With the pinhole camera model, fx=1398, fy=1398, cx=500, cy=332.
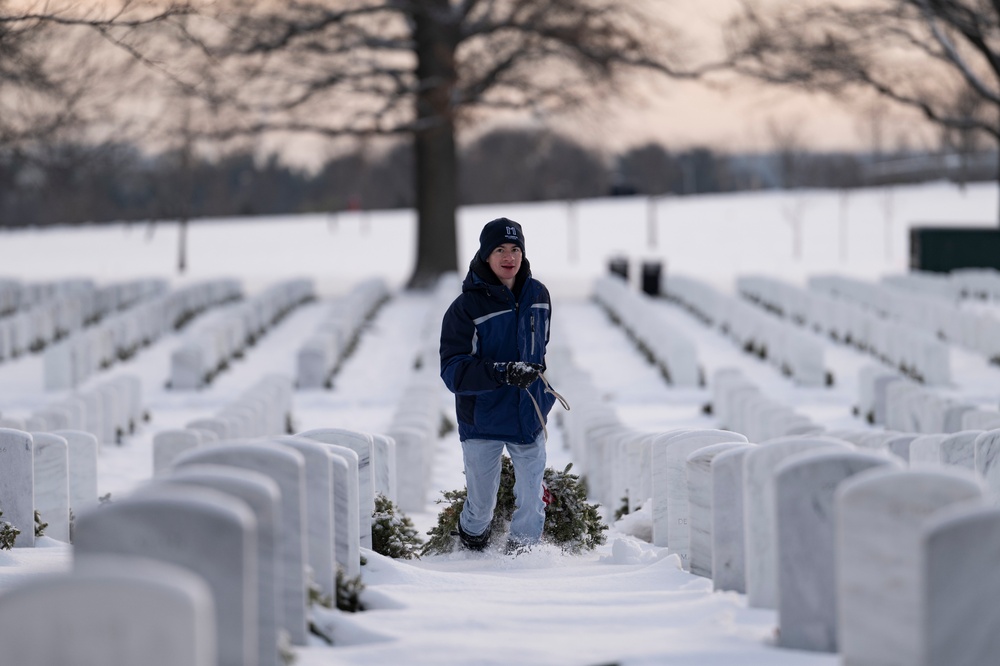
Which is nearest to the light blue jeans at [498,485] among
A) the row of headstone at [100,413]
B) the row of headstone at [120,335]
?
the row of headstone at [100,413]

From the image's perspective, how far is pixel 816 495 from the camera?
403cm

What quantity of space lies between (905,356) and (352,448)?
11376 mm

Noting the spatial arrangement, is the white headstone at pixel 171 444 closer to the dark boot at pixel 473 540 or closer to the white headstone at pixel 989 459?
the dark boot at pixel 473 540

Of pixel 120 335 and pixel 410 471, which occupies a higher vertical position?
pixel 120 335

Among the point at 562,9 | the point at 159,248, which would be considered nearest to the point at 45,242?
the point at 159,248

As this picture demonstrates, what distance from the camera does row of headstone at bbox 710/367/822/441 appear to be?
9.79 meters

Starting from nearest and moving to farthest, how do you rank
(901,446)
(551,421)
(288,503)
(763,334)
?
(288,503), (901,446), (551,421), (763,334)

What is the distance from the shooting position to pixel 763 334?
18.0m

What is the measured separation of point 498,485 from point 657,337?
11.3 m

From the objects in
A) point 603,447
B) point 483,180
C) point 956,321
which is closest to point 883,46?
point 956,321

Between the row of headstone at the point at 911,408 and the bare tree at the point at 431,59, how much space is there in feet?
42.3

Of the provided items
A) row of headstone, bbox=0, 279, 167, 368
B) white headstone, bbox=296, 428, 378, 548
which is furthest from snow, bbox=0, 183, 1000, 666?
row of headstone, bbox=0, 279, 167, 368

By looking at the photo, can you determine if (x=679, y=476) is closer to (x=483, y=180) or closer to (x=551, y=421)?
(x=551, y=421)

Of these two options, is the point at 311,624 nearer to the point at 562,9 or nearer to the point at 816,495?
the point at 816,495
